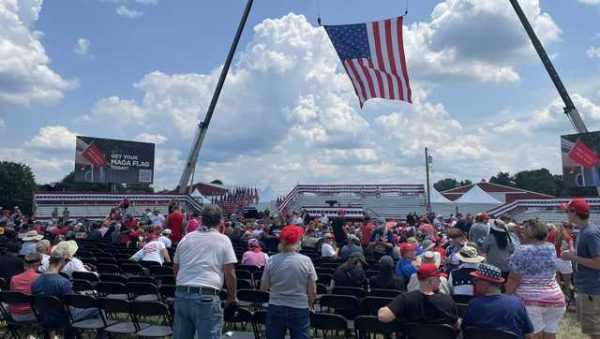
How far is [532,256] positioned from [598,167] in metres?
30.2

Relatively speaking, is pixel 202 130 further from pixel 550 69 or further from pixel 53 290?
pixel 53 290

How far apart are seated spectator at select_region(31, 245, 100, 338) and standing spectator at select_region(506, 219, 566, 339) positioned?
4774 millimetres

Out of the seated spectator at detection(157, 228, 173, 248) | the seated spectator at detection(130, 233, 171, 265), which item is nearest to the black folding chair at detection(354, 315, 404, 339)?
the seated spectator at detection(130, 233, 171, 265)

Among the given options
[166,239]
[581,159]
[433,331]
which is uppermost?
[581,159]

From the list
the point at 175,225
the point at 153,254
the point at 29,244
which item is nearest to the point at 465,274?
the point at 153,254

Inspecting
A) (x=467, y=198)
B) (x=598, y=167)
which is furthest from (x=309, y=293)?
(x=467, y=198)

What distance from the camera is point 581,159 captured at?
3072 cm

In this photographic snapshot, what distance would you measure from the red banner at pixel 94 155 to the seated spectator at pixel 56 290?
29.8 m

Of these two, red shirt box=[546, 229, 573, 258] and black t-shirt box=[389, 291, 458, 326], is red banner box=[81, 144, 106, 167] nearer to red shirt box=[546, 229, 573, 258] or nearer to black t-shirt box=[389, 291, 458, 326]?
red shirt box=[546, 229, 573, 258]

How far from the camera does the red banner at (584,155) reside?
3014 centimetres

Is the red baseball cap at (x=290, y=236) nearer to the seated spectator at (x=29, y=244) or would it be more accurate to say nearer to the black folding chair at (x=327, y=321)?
the black folding chair at (x=327, y=321)

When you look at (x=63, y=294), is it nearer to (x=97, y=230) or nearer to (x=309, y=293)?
(x=309, y=293)

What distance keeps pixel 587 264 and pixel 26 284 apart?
6315mm

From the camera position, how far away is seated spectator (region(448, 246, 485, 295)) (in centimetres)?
574
